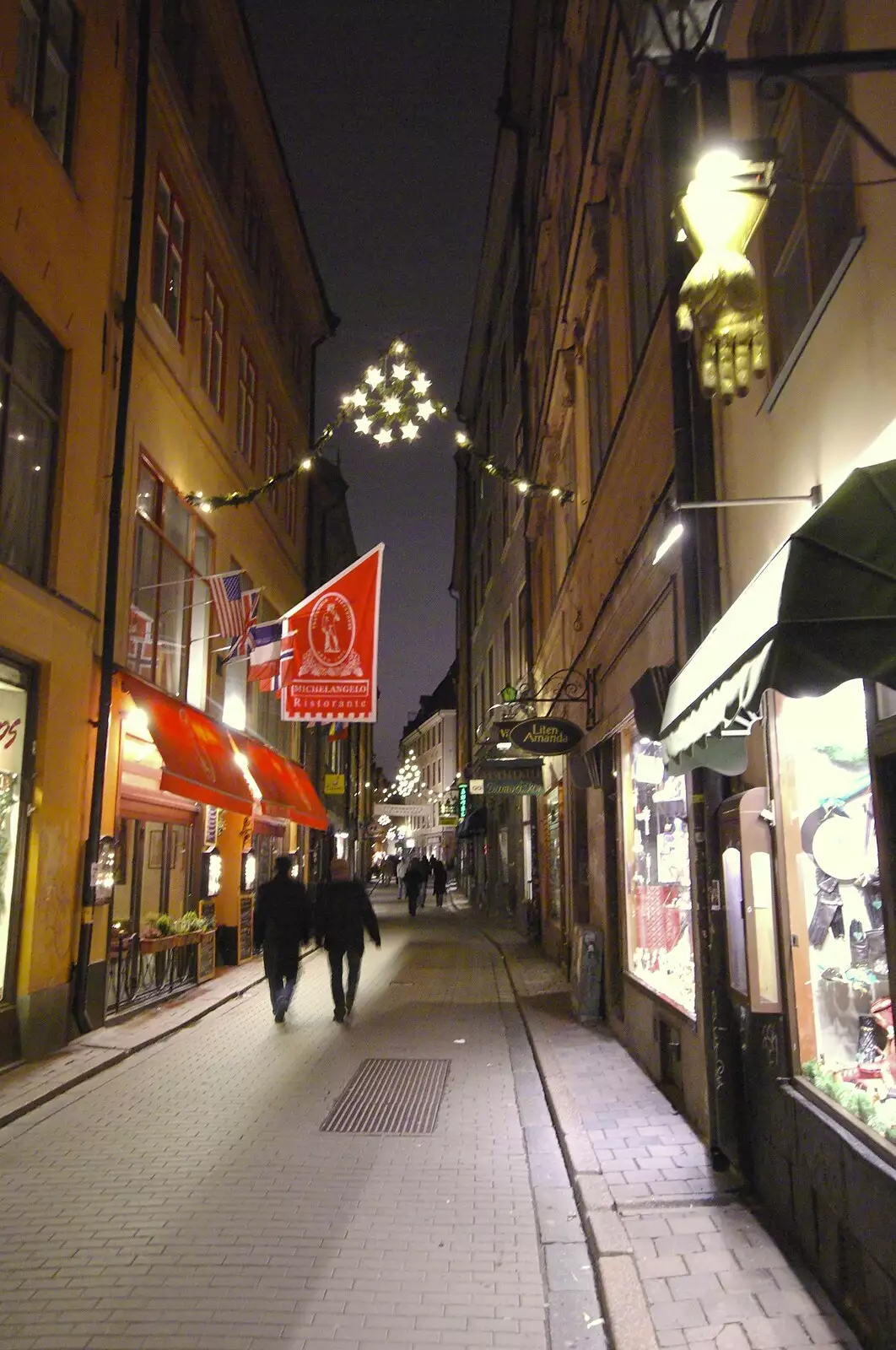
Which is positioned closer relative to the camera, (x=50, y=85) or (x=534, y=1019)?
(x=50, y=85)

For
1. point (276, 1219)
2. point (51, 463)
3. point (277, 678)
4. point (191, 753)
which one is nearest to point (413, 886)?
point (277, 678)

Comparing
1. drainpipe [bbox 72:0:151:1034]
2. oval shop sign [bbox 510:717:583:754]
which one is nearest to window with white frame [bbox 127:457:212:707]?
drainpipe [bbox 72:0:151:1034]

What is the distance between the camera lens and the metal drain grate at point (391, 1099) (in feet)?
26.1

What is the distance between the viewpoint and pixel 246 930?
1906 centimetres

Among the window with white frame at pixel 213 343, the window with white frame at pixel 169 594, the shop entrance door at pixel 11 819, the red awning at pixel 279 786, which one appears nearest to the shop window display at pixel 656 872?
the shop entrance door at pixel 11 819

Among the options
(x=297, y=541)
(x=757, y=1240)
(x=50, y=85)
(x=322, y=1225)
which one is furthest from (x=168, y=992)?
(x=297, y=541)

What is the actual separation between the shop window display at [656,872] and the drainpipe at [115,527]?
20.0 feet

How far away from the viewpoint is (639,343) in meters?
9.88

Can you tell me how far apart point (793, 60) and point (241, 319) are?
18304 millimetres

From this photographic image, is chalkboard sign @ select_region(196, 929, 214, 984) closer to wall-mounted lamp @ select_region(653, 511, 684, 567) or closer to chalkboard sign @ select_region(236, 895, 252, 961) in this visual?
chalkboard sign @ select_region(236, 895, 252, 961)

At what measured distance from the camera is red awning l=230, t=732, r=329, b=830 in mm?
19234

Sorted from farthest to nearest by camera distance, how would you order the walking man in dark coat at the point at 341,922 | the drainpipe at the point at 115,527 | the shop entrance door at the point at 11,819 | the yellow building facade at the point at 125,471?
the walking man in dark coat at the point at 341,922
the drainpipe at the point at 115,527
the yellow building facade at the point at 125,471
the shop entrance door at the point at 11,819

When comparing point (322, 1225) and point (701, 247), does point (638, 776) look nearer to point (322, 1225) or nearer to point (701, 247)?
point (322, 1225)

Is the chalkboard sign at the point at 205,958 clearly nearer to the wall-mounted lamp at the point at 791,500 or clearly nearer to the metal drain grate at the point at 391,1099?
the metal drain grate at the point at 391,1099
